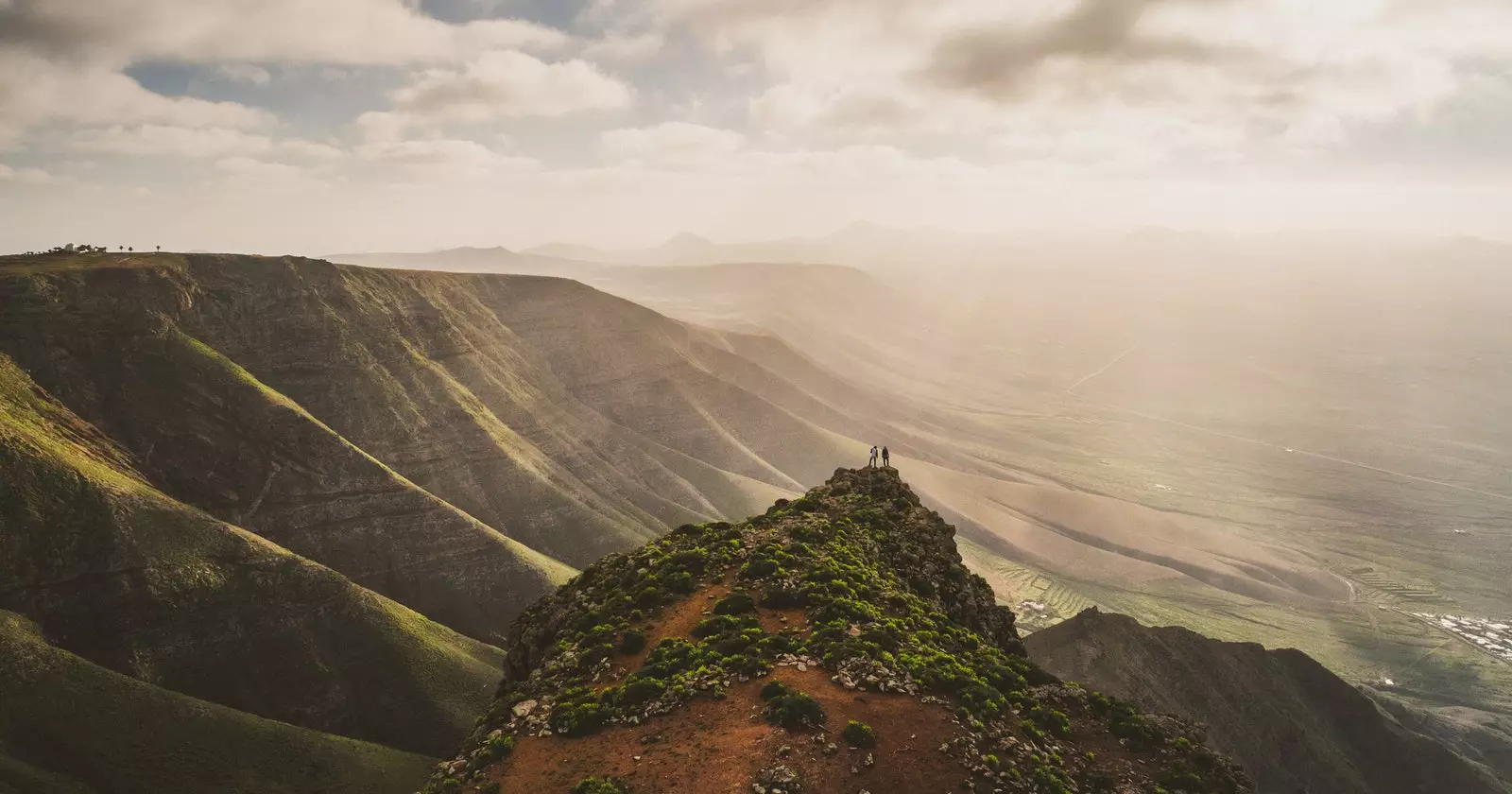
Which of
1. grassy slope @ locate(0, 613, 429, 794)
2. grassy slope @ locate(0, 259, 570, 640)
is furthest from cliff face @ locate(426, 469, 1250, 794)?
grassy slope @ locate(0, 259, 570, 640)

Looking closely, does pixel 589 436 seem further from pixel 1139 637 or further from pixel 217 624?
pixel 1139 637

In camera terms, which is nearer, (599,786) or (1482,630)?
(599,786)

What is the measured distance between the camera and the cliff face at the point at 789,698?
25656 millimetres

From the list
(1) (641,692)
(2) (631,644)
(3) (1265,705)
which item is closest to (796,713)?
(1) (641,692)

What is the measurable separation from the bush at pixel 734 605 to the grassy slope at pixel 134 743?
52.1 metres

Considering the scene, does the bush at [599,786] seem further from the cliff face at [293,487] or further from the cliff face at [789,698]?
the cliff face at [293,487]

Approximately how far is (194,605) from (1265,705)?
119778 mm

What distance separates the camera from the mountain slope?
81.0 m

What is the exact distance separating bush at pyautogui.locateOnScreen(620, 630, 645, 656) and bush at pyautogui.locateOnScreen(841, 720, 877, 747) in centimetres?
1157

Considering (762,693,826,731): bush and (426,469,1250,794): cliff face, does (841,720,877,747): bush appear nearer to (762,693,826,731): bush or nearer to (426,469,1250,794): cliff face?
(426,469,1250,794): cliff face

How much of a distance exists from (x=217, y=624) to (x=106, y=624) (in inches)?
352

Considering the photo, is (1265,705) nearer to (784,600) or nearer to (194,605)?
(784,600)

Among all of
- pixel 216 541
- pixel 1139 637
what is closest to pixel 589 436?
pixel 216 541

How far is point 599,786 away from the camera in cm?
2462
